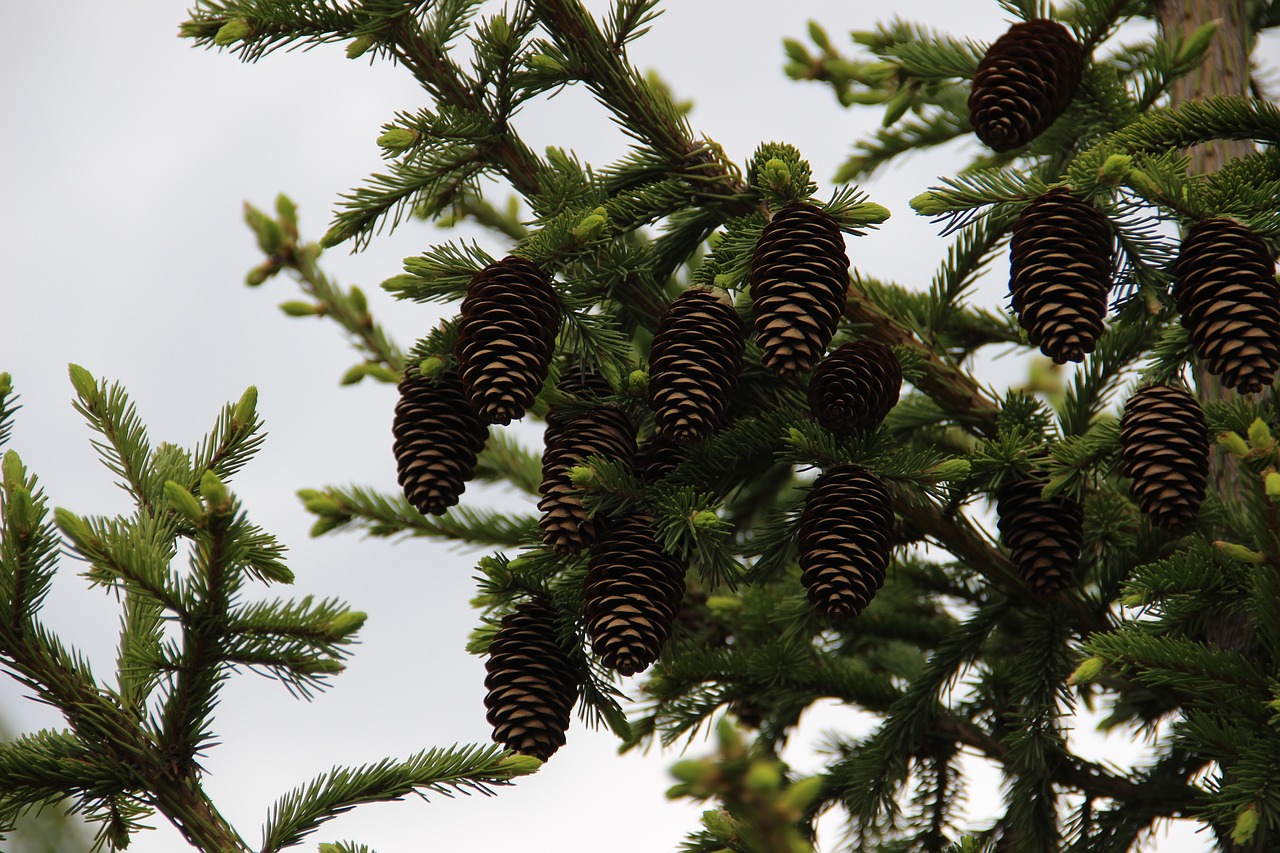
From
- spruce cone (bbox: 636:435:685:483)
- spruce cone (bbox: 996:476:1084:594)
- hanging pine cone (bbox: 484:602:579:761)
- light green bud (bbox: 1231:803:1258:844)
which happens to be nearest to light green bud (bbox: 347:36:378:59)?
spruce cone (bbox: 636:435:685:483)

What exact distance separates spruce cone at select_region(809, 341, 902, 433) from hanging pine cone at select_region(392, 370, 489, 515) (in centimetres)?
81

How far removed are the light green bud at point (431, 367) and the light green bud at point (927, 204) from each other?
1.18 meters

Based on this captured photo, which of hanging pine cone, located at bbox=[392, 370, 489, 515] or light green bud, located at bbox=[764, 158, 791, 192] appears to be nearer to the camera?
light green bud, located at bbox=[764, 158, 791, 192]

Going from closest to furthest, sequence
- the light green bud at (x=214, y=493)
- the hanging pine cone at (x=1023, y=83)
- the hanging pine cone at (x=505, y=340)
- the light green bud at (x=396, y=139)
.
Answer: the light green bud at (x=214, y=493) < the hanging pine cone at (x=505, y=340) < the light green bud at (x=396, y=139) < the hanging pine cone at (x=1023, y=83)

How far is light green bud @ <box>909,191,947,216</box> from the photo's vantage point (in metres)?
2.63

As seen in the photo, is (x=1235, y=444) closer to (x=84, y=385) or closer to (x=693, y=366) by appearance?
(x=693, y=366)

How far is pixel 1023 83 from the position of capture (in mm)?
3150

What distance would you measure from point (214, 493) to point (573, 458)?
2.63 ft

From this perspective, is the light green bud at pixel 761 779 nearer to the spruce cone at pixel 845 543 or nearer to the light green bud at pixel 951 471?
the spruce cone at pixel 845 543

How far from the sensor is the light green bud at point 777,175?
8.34ft

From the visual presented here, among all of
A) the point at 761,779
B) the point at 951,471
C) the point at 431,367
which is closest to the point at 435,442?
the point at 431,367

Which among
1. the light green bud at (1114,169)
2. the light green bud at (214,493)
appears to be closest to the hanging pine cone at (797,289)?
the light green bud at (1114,169)

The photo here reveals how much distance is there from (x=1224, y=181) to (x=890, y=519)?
4.00ft

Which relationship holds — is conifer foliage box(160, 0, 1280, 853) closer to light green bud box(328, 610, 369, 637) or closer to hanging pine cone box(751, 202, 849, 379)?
hanging pine cone box(751, 202, 849, 379)
